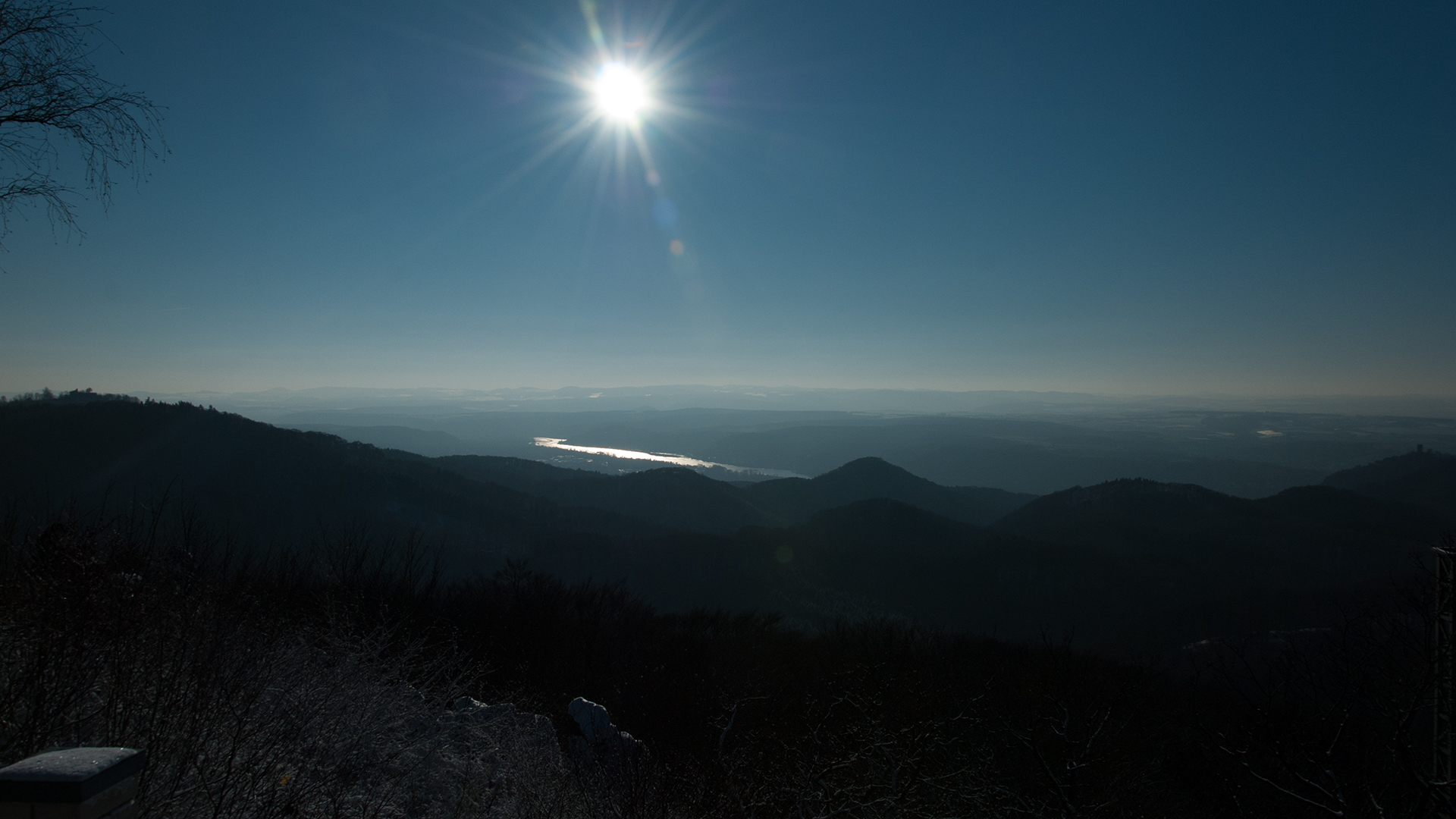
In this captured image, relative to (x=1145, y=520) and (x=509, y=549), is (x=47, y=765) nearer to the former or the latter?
(x=509, y=549)

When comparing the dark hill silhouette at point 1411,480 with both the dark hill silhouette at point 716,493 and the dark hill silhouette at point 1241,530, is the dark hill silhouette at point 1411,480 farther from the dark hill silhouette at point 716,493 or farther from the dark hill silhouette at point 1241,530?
the dark hill silhouette at point 716,493

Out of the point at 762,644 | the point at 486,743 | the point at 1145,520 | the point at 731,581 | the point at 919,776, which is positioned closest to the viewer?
the point at 486,743

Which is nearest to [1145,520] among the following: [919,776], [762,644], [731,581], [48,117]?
[731,581]

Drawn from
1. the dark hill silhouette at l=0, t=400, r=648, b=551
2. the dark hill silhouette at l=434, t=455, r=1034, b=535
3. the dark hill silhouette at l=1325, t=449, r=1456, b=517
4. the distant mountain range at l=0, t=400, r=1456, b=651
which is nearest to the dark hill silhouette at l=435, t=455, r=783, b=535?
the dark hill silhouette at l=434, t=455, r=1034, b=535

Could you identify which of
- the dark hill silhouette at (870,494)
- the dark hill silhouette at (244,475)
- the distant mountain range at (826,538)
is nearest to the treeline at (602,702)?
the distant mountain range at (826,538)

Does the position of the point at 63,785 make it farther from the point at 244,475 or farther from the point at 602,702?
the point at 244,475

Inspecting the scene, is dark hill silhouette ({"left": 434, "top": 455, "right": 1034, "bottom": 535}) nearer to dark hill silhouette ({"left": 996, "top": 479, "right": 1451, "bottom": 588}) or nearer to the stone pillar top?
dark hill silhouette ({"left": 996, "top": 479, "right": 1451, "bottom": 588})
